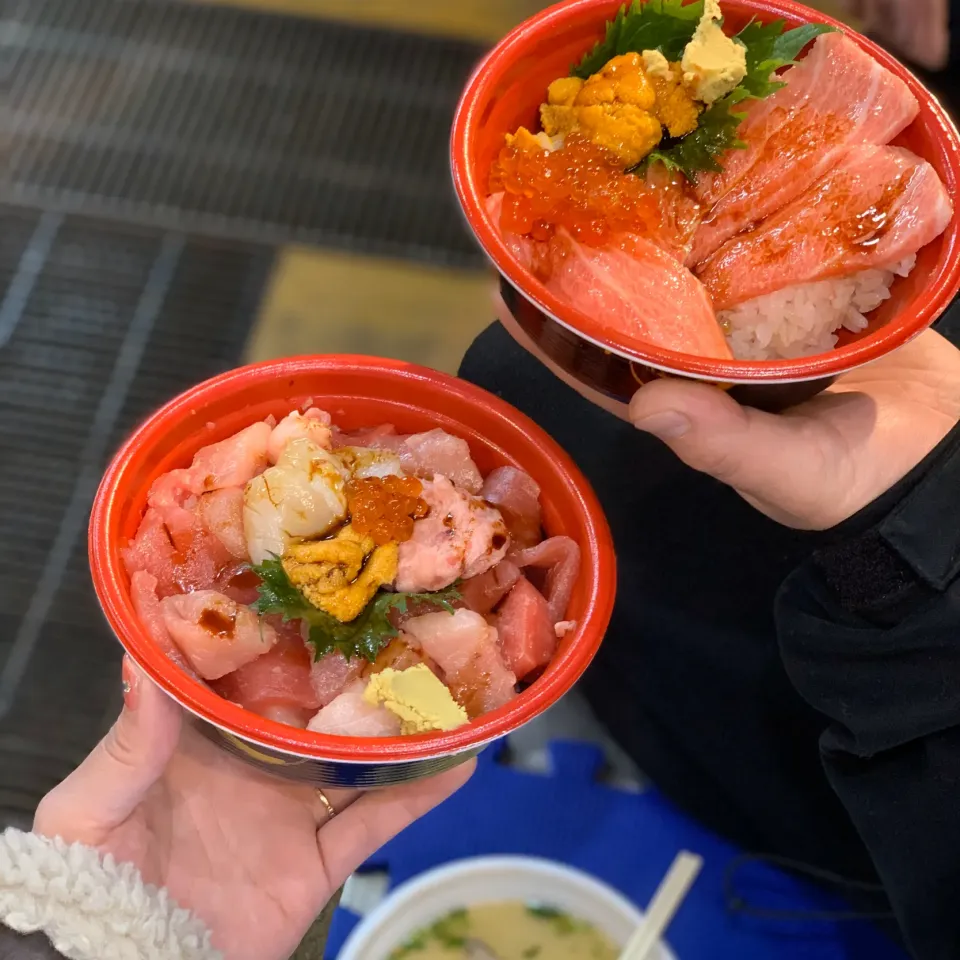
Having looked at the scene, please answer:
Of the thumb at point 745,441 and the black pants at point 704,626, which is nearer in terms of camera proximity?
the thumb at point 745,441

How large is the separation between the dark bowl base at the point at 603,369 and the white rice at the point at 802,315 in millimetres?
47

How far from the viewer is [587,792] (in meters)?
1.65

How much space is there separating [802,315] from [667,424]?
7.5 inches

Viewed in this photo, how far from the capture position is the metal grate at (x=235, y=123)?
2365 millimetres

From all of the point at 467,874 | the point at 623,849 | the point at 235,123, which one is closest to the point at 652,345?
the point at 467,874

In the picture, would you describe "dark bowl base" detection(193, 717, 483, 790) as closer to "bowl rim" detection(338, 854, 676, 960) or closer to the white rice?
"bowl rim" detection(338, 854, 676, 960)

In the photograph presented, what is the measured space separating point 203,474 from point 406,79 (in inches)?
71.7

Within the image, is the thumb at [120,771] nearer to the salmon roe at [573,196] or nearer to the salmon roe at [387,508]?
the salmon roe at [387,508]

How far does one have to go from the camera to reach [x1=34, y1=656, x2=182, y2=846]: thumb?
38.7 inches

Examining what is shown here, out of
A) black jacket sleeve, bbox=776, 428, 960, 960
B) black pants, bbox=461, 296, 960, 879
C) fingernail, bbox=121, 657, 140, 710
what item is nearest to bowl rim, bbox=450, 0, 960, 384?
black jacket sleeve, bbox=776, 428, 960, 960

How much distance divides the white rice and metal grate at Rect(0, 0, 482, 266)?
4.60 feet

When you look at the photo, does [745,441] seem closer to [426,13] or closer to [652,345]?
[652,345]

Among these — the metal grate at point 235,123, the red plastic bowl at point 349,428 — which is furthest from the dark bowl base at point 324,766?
the metal grate at point 235,123

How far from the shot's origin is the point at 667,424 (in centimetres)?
99
